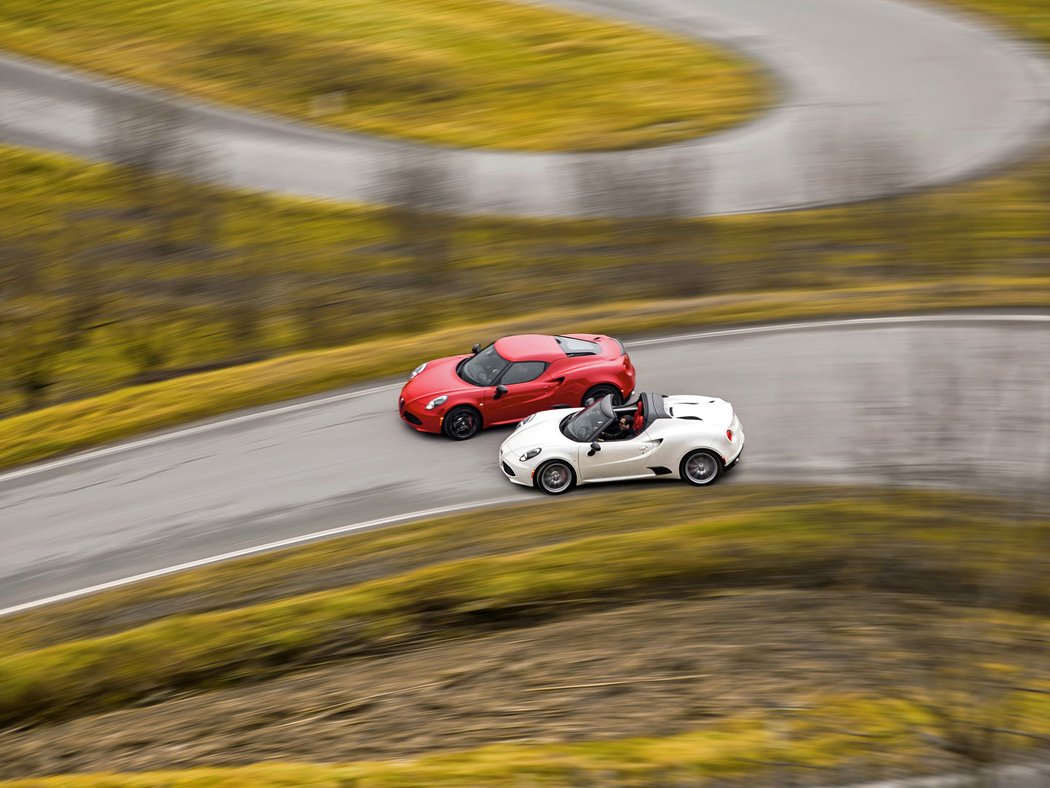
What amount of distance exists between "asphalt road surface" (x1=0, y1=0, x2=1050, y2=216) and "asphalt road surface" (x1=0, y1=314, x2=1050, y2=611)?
766cm

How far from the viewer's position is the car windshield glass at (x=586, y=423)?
50.4ft

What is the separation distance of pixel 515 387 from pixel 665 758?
810 cm

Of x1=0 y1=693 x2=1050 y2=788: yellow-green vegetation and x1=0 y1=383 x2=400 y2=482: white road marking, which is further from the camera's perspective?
x1=0 y1=383 x2=400 y2=482: white road marking

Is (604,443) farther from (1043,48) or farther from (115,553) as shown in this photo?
(1043,48)

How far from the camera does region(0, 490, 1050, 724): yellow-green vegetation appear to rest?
12.7 meters

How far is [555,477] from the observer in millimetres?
15453

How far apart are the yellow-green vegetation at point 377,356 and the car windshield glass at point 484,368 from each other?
2.76 m

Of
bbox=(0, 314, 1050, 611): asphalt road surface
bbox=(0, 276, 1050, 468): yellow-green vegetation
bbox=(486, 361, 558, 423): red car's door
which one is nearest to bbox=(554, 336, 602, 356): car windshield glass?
bbox=(486, 361, 558, 423): red car's door

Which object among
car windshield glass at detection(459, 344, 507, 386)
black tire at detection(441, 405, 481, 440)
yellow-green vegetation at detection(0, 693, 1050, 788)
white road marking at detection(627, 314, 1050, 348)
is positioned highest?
car windshield glass at detection(459, 344, 507, 386)

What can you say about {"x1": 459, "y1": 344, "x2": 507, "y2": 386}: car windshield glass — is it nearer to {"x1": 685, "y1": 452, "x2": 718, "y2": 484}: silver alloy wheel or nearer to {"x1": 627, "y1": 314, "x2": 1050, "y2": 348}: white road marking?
{"x1": 627, "y1": 314, "x2": 1050, "y2": 348}: white road marking

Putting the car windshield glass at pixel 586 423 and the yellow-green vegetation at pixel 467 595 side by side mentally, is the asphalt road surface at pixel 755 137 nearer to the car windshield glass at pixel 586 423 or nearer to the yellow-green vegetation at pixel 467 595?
the car windshield glass at pixel 586 423

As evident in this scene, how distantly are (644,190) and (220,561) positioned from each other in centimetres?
1507

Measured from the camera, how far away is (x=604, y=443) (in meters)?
15.2

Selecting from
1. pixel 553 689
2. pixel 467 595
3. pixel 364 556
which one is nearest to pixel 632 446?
pixel 467 595
